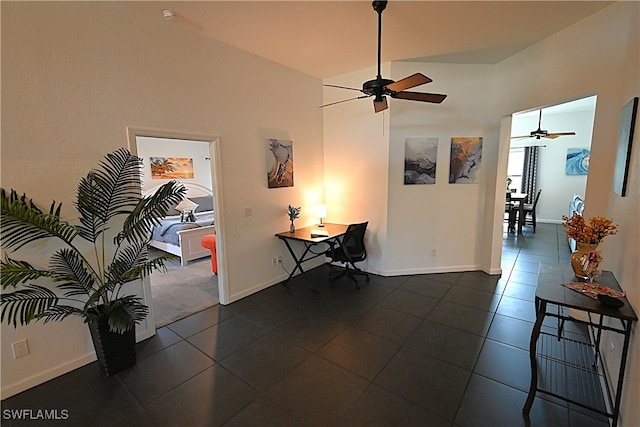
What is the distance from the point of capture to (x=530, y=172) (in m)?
8.30

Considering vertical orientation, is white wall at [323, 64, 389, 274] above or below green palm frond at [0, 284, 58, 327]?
above

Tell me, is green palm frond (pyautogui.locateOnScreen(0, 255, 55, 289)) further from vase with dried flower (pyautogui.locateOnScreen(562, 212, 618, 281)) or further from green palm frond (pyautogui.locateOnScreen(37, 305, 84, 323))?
vase with dried flower (pyautogui.locateOnScreen(562, 212, 618, 281))

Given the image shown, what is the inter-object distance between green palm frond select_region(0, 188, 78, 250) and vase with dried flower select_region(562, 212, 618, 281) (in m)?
3.58

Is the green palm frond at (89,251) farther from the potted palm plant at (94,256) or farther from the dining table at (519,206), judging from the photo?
the dining table at (519,206)

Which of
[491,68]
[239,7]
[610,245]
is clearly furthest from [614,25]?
[239,7]

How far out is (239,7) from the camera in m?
2.56

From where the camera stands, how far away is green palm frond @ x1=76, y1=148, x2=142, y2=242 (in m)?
2.22

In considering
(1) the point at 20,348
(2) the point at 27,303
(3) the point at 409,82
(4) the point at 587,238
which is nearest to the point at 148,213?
(2) the point at 27,303

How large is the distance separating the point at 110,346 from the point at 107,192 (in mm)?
1261

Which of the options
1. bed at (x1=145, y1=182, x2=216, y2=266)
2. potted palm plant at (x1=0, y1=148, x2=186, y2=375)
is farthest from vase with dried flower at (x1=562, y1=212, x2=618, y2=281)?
bed at (x1=145, y1=182, x2=216, y2=266)

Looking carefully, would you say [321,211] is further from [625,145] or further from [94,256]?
[625,145]

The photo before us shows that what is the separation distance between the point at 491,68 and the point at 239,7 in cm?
351

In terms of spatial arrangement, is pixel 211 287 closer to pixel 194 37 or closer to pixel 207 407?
pixel 207 407

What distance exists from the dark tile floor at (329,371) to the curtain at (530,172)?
613 cm
